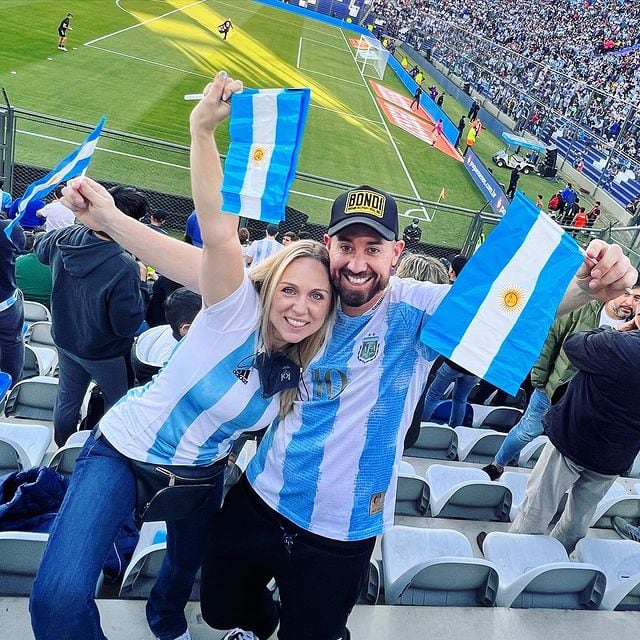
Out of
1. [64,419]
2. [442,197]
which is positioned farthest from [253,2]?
[64,419]

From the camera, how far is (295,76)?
26.9 metres

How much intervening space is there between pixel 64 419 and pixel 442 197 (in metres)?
15.5

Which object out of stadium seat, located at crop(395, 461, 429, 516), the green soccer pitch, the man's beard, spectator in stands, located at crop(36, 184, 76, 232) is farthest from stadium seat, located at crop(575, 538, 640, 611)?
the green soccer pitch

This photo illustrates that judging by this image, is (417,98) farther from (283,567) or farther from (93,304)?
(283,567)

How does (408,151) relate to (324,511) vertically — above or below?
below

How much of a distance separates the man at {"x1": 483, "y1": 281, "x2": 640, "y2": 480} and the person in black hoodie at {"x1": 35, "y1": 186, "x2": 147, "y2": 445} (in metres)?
3.02

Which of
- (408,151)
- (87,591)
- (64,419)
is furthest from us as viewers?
(408,151)

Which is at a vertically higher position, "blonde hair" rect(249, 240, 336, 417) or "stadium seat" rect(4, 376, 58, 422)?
"blonde hair" rect(249, 240, 336, 417)

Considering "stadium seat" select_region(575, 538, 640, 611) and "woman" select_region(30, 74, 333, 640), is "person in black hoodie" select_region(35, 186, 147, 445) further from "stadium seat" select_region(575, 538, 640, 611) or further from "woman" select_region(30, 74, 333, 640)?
"stadium seat" select_region(575, 538, 640, 611)

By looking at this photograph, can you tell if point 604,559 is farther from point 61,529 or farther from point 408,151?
point 408,151

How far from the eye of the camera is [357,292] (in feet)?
7.22

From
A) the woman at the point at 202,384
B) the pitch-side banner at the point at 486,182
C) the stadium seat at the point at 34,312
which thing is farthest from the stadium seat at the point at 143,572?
the pitch-side banner at the point at 486,182

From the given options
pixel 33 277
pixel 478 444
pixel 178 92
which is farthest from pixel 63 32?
pixel 478 444

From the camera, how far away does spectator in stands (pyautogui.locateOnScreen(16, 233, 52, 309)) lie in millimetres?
5793
